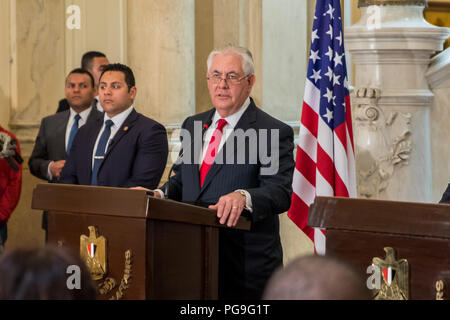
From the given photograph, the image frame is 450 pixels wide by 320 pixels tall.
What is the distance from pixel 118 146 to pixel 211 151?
0.89 m

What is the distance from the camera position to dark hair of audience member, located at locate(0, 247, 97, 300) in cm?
162

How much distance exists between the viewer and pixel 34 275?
1.62 metres

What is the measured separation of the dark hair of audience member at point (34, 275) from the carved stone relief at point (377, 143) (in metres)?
4.75

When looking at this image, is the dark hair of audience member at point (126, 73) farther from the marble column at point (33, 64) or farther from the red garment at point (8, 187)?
the marble column at point (33, 64)

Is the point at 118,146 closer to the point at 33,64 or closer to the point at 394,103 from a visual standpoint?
the point at 394,103

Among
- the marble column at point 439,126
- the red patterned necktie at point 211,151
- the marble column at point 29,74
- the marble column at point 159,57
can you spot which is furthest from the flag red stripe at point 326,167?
the marble column at point 29,74

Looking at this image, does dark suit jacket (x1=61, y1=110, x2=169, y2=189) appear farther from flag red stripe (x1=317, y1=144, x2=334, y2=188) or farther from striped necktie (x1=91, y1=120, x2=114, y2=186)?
flag red stripe (x1=317, y1=144, x2=334, y2=188)

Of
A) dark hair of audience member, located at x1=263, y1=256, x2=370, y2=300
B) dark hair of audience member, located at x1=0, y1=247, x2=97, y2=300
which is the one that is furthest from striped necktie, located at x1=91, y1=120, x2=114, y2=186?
dark hair of audience member, located at x1=263, y1=256, x2=370, y2=300

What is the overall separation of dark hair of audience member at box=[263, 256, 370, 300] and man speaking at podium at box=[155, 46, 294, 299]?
228cm

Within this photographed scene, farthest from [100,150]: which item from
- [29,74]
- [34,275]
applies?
[29,74]

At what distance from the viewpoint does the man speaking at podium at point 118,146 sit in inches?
193

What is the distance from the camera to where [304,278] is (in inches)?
64.1
